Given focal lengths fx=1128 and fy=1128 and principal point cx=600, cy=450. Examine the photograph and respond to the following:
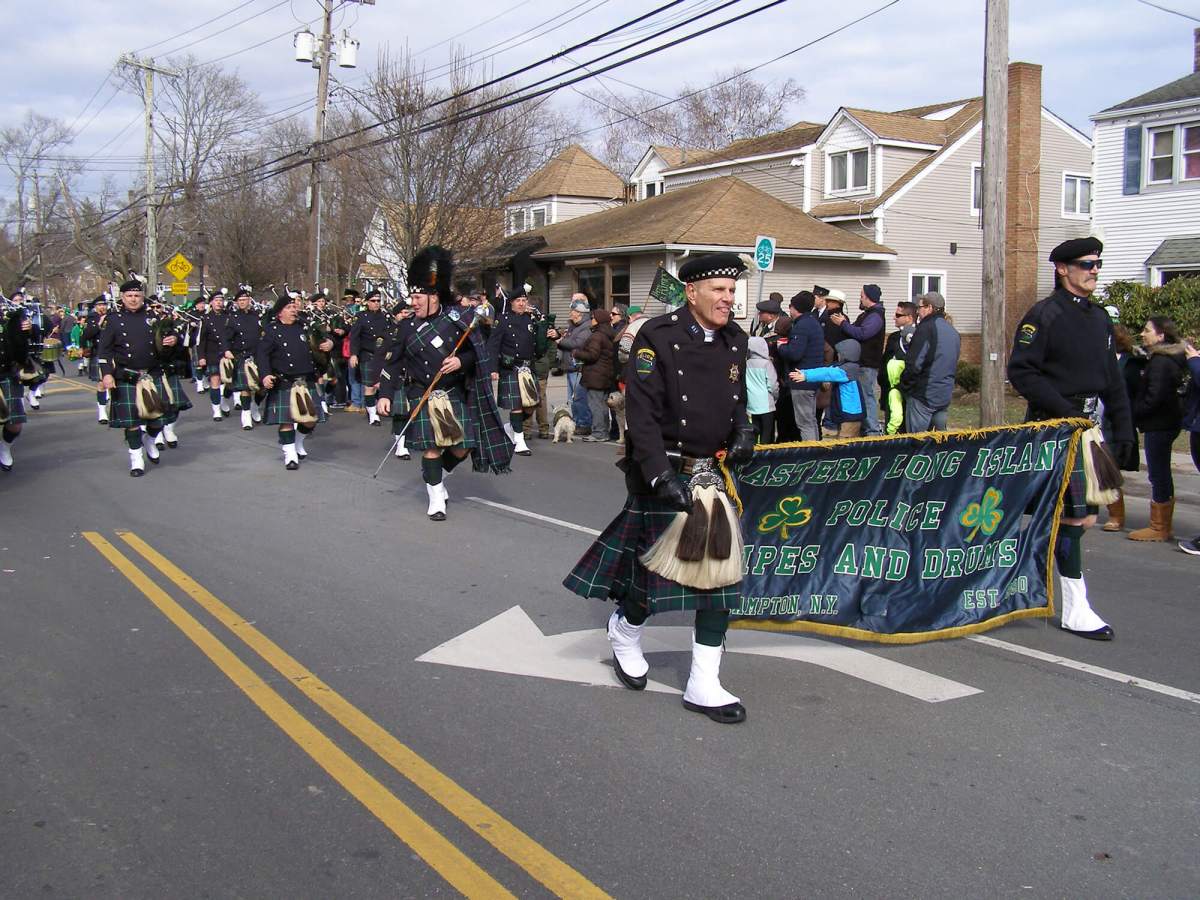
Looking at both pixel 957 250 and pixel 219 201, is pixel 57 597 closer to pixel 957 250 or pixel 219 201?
pixel 957 250

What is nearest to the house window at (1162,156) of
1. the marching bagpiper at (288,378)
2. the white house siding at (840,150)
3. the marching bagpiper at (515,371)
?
the white house siding at (840,150)

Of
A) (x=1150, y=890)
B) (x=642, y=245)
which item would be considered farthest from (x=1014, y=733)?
(x=642, y=245)

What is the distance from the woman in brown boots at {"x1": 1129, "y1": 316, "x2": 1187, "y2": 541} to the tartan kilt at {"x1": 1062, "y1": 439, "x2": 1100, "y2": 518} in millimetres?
3292

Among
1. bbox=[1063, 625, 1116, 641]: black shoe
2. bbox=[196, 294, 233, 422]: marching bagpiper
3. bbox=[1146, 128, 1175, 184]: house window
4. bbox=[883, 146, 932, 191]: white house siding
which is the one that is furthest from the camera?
bbox=[883, 146, 932, 191]: white house siding

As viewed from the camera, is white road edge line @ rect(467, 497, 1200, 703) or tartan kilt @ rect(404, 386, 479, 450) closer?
white road edge line @ rect(467, 497, 1200, 703)

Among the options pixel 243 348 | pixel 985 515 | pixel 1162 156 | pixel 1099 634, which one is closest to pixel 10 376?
pixel 243 348

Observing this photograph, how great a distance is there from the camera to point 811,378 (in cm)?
1127

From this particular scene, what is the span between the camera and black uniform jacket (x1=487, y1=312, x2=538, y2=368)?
14.3 m

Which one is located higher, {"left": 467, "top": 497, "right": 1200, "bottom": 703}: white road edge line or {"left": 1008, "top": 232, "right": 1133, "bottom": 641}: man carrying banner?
{"left": 1008, "top": 232, "right": 1133, "bottom": 641}: man carrying banner

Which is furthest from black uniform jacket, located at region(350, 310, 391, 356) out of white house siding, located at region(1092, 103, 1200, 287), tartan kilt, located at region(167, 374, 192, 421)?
white house siding, located at region(1092, 103, 1200, 287)

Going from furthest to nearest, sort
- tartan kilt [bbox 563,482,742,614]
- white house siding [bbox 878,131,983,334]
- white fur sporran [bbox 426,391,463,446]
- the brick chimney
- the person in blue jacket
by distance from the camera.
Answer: white house siding [bbox 878,131,983,334] < the brick chimney < the person in blue jacket < white fur sporran [bbox 426,391,463,446] < tartan kilt [bbox 563,482,742,614]

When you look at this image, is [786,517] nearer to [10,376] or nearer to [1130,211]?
[10,376]

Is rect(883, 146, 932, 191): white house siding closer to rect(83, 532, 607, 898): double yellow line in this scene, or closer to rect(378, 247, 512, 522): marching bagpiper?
rect(378, 247, 512, 522): marching bagpiper

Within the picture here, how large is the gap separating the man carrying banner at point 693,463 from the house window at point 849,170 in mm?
28500
